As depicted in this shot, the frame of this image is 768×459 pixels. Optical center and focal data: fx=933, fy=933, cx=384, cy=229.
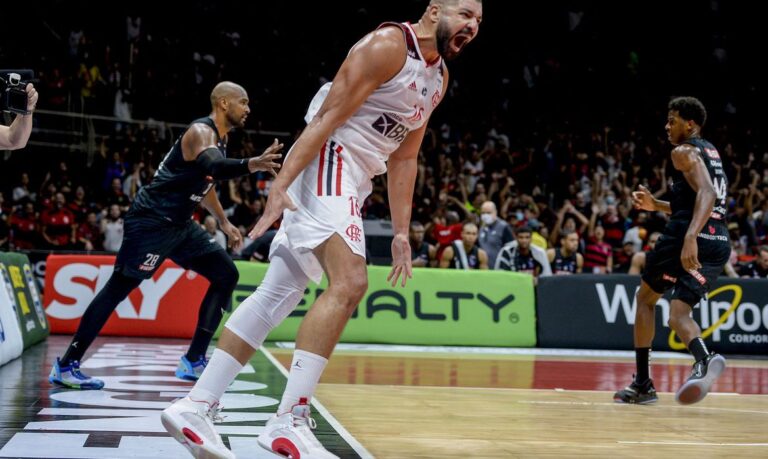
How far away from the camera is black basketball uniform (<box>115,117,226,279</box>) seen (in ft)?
19.9

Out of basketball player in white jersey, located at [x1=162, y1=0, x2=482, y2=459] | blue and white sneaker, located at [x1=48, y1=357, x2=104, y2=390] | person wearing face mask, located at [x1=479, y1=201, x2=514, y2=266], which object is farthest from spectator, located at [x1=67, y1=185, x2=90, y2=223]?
basketball player in white jersey, located at [x1=162, y1=0, x2=482, y2=459]

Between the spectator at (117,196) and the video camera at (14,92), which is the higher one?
the video camera at (14,92)

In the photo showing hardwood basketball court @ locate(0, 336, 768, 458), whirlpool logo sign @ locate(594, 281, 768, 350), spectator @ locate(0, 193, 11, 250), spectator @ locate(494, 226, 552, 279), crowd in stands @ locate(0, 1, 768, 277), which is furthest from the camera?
crowd in stands @ locate(0, 1, 768, 277)

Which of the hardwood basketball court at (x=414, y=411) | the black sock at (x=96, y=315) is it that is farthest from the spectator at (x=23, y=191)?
the black sock at (x=96, y=315)

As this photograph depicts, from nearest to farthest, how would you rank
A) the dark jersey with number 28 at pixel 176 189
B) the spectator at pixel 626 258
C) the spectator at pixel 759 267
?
the dark jersey with number 28 at pixel 176 189
the spectator at pixel 759 267
the spectator at pixel 626 258

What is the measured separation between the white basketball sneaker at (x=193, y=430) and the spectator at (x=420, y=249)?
863 cm

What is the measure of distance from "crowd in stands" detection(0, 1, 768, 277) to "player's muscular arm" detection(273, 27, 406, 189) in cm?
819

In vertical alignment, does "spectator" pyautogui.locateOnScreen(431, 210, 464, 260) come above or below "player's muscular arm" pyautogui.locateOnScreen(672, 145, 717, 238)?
below

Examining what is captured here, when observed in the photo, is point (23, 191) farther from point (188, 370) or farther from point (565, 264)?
point (188, 370)

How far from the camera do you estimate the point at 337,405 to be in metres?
5.39

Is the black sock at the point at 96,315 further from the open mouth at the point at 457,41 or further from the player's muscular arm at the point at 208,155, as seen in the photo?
the open mouth at the point at 457,41

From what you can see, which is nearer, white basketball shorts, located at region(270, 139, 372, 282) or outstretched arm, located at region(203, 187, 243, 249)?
white basketball shorts, located at region(270, 139, 372, 282)

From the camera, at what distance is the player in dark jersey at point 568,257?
11.8m

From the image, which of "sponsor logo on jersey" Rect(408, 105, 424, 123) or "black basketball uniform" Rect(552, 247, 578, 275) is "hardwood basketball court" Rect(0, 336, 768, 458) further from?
"black basketball uniform" Rect(552, 247, 578, 275)
